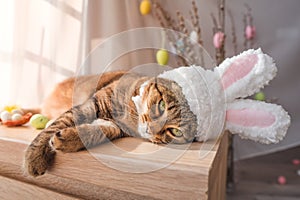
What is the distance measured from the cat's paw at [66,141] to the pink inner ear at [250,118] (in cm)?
26

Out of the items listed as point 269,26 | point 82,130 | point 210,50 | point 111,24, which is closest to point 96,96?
point 82,130

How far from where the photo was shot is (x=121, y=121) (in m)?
0.54

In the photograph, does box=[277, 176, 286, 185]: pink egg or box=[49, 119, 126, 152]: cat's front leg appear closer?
box=[49, 119, 126, 152]: cat's front leg

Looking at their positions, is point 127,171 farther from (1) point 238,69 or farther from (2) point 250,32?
(2) point 250,32

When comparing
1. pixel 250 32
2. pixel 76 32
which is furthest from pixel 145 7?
pixel 250 32

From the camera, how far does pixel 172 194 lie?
0.41 m

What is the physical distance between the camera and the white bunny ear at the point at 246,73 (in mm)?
492

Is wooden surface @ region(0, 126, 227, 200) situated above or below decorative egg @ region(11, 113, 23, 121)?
below

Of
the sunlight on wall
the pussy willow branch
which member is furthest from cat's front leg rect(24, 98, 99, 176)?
the pussy willow branch

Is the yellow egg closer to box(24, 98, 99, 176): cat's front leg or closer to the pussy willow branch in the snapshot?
the pussy willow branch

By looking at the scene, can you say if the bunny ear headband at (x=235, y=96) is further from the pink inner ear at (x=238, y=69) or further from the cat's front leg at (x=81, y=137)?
the cat's front leg at (x=81, y=137)

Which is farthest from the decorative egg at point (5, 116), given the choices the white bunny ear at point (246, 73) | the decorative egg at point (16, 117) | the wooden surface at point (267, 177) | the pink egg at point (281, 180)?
the pink egg at point (281, 180)

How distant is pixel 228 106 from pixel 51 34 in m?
0.69

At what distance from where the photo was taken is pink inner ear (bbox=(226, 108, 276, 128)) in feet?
1.62
